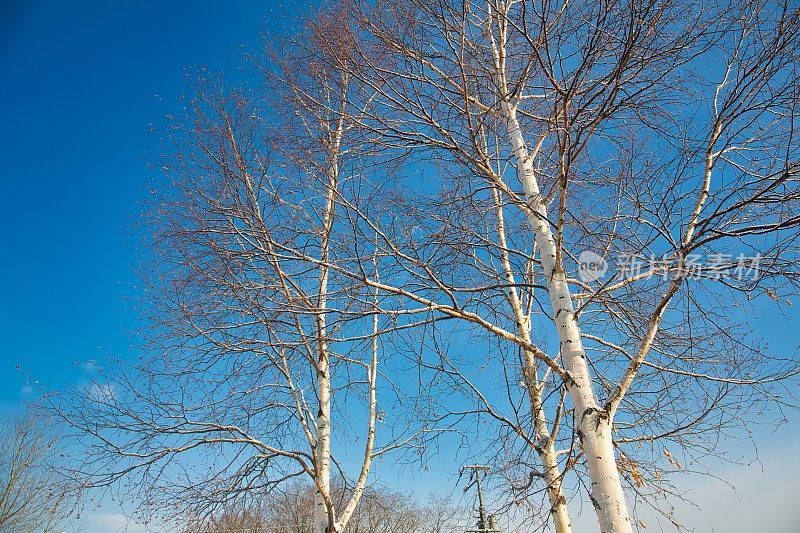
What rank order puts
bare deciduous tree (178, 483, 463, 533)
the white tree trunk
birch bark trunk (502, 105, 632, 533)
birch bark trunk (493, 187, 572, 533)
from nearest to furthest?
1. birch bark trunk (502, 105, 632, 533)
2. birch bark trunk (493, 187, 572, 533)
3. the white tree trunk
4. bare deciduous tree (178, 483, 463, 533)

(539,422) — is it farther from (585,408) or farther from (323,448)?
(323,448)

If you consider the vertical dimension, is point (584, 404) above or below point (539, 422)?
below

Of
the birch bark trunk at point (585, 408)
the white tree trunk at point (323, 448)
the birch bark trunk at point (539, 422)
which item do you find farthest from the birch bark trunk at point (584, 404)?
the white tree trunk at point (323, 448)

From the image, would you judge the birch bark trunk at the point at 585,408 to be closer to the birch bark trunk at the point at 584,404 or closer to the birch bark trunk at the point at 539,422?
the birch bark trunk at the point at 584,404

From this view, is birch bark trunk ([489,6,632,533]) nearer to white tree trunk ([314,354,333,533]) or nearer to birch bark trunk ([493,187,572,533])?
birch bark trunk ([493,187,572,533])

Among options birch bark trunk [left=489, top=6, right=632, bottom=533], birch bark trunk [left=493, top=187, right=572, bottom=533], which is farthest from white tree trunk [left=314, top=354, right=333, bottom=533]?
birch bark trunk [left=489, top=6, right=632, bottom=533]

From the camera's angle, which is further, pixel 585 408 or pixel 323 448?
pixel 323 448

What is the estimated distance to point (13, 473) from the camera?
15945 millimetres

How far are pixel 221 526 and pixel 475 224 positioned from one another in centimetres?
413

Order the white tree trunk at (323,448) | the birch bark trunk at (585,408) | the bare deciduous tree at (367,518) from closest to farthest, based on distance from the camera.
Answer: the birch bark trunk at (585,408)
the white tree trunk at (323,448)
the bare deciduous tree at (367,518)

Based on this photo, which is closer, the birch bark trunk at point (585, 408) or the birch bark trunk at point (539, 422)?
the birch bark trunk at point (585, 408)

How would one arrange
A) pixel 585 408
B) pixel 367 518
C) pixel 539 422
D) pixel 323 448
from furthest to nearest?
pixel 367 518 → pixel 323 448 → pixel 539 422 → pixel 585 408

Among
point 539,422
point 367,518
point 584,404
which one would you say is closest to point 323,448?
point 539,422

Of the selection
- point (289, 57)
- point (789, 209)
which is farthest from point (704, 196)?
point (289, 57)
